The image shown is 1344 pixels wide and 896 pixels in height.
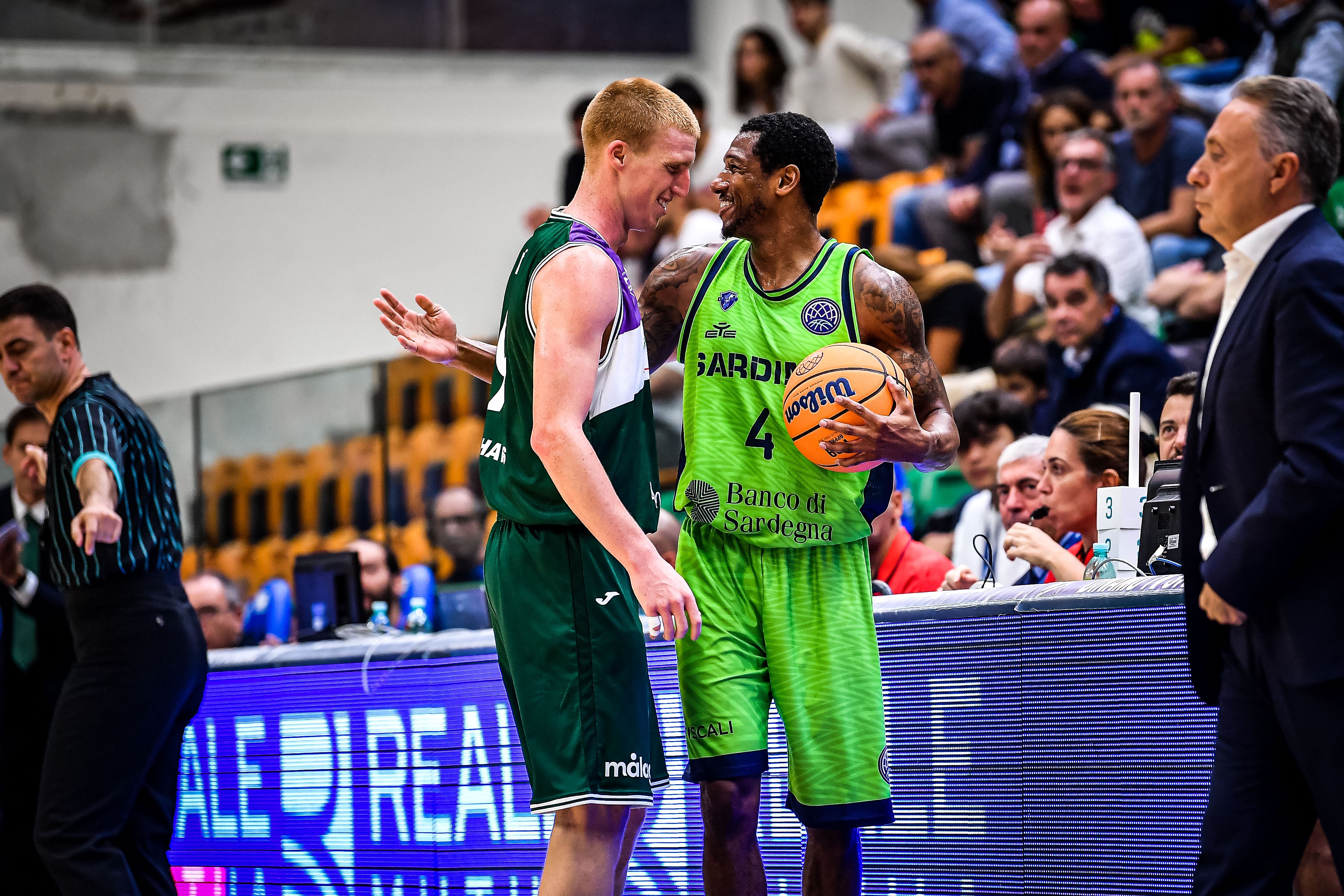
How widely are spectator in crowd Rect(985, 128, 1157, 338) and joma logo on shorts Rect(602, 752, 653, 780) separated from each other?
5.61 meters

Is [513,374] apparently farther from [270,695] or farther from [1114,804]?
[270,695]

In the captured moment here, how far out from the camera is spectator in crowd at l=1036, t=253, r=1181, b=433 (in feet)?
25.2

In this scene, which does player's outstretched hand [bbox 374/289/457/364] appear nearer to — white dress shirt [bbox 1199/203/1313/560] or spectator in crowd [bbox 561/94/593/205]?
white dress shirt [bbox 1199/203/1313/560]

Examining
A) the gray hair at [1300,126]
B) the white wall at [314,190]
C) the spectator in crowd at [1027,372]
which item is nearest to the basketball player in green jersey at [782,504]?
the gray hair at [1300,126]

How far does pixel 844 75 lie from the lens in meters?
13.8

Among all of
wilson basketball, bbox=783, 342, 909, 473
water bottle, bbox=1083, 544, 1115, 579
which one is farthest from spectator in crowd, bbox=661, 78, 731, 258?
wilson basketball, bbox=783, 342, 909, 473

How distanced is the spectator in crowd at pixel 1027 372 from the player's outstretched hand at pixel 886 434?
437cm

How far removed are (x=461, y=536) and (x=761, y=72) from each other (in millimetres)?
5153

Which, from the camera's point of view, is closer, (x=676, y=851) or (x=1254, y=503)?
Answer: (x=1254, y=503)

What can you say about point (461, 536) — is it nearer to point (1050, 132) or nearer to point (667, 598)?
point (1050, 132)

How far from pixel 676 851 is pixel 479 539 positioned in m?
5.61

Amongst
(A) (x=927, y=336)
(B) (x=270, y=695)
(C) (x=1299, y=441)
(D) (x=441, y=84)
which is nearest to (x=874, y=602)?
(C) (x=1299, y=441)

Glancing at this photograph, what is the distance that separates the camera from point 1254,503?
9.64 ft

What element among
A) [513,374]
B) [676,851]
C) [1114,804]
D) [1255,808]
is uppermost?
[513,374]
